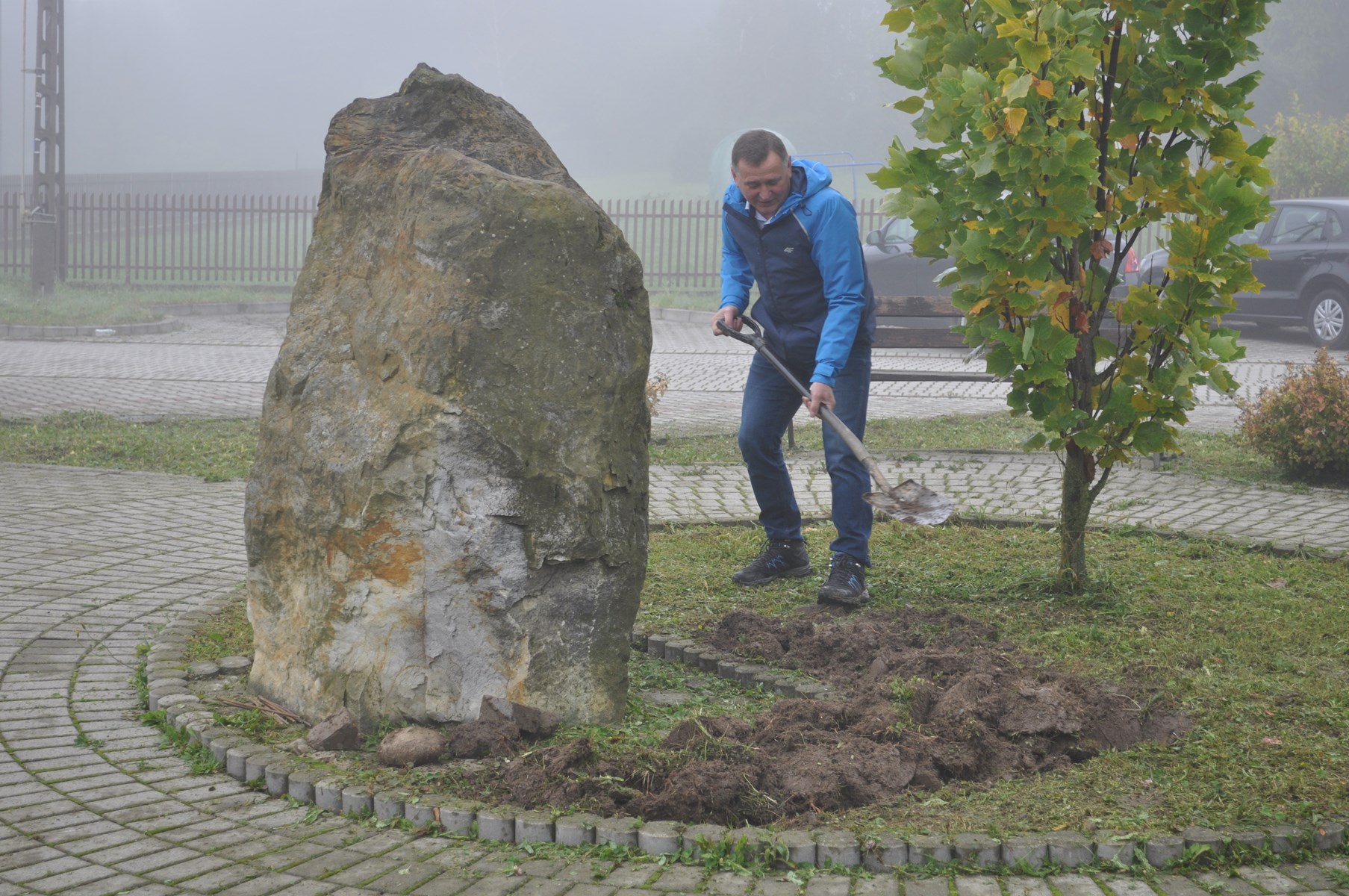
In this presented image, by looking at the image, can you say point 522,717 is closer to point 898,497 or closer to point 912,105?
point 898,497

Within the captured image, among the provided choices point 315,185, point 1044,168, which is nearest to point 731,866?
point 1044,168

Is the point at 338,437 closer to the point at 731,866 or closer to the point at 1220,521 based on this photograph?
the point at 731,866

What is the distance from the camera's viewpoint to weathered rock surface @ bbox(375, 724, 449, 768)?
3.89 meters

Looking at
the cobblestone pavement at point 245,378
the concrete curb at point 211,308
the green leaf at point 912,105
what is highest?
the green leaf at point 912,105

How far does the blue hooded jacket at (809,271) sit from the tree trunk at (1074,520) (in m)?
1.07

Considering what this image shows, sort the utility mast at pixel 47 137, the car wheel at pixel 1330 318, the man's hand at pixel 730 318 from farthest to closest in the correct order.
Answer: the utility mast at pixel 47 137 < the car wheel at pixel 1330 318 < the man's hand at pixel 730 318

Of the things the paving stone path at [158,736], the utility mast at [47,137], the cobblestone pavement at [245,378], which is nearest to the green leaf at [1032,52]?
the paving stone path at [158,736]

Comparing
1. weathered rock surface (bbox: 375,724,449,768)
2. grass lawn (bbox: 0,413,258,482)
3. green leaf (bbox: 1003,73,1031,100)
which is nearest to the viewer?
weathered rock surface (bbox: 375,724,449,768)

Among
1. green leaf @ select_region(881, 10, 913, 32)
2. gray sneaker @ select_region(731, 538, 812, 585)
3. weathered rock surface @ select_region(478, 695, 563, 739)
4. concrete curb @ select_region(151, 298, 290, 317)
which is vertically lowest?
weathered rock surface @ select_region(478, 695, 563, 739)

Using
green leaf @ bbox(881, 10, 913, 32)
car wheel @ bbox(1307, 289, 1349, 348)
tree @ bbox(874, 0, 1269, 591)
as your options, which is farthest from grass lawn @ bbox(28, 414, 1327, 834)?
car wheel @ bbox(1307, 289, 1349, 348)

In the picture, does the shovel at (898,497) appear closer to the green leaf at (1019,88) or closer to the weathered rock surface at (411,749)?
the green leaf at (1019,88)

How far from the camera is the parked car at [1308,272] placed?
16938 millimetres

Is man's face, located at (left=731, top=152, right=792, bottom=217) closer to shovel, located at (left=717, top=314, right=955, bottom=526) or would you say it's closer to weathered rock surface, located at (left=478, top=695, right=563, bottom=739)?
shovel, located at (left=717, top=314, right=955, bottom=526)

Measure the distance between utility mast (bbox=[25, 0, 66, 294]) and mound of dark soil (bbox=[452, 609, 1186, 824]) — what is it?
2139 centimetres
